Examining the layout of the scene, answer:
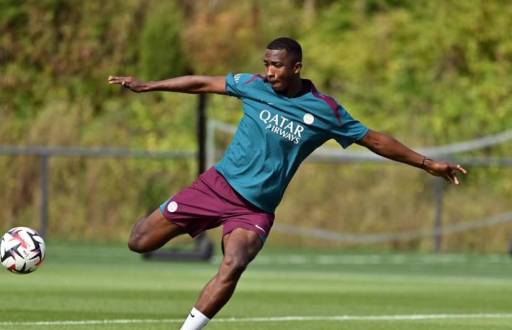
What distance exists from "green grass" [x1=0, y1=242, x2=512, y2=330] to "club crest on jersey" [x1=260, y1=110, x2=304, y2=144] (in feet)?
7.15

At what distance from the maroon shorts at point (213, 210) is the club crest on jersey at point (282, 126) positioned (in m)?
0.53

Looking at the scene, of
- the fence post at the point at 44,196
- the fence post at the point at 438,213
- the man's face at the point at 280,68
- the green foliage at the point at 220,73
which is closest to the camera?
the man's face at the point at 280,68

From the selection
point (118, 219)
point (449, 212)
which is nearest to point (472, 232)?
point (449, 212)

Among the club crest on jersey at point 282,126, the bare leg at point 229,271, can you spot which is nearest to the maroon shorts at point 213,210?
the bare leg at point 229,271

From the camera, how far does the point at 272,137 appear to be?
10.8 metres

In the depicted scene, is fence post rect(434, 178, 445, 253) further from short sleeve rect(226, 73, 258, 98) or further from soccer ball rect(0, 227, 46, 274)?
short sleeve rect(226, 73, 258, 98)

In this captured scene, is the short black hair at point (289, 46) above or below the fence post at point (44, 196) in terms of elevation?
above

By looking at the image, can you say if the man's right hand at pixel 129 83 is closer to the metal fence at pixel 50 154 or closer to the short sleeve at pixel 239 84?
the short sleeve at pixel 239 84

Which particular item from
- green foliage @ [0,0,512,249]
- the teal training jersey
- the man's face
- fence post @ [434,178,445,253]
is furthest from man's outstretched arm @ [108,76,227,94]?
fence post @ [434,178,445,253]

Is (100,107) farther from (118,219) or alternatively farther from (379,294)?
(379,294)

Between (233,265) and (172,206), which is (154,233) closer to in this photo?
(172,206)

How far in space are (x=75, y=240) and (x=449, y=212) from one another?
7.17 metres

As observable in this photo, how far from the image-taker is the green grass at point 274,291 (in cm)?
1327

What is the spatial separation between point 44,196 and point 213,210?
1835 cm
